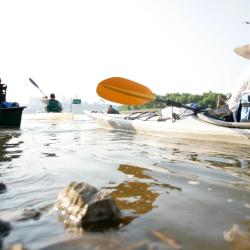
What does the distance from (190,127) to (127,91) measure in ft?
7.63

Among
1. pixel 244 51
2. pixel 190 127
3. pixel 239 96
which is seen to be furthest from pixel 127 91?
pixel 244 51

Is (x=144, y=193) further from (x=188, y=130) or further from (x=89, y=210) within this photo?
(x=188, y=130)

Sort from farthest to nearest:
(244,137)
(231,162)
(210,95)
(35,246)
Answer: (210,95), (244,137), (231,162), (35,246)

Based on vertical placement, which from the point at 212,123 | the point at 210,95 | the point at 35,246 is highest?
the point at 210,95

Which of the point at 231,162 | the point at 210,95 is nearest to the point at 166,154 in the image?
the point at 231,162

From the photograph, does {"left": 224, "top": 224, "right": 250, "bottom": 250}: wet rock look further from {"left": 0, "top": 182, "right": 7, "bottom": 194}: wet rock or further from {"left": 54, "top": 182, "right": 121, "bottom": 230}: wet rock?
{"left": 0, "top": 182, "right": 7, "bottom": 194}: wet rock

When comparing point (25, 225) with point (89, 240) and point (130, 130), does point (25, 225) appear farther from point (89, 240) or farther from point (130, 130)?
point (130, 130)

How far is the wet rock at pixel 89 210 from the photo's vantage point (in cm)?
246

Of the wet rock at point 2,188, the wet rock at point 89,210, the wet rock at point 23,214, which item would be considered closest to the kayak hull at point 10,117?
the wet rock at point 2,188

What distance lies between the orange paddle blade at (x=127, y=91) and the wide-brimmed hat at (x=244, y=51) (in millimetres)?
3902

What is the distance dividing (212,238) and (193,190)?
1.34m

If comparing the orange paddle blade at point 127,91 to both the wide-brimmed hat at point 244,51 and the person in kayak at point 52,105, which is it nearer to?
the wide-brimmed hat at point 244,51

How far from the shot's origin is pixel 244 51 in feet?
40.1

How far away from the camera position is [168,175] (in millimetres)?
4480
